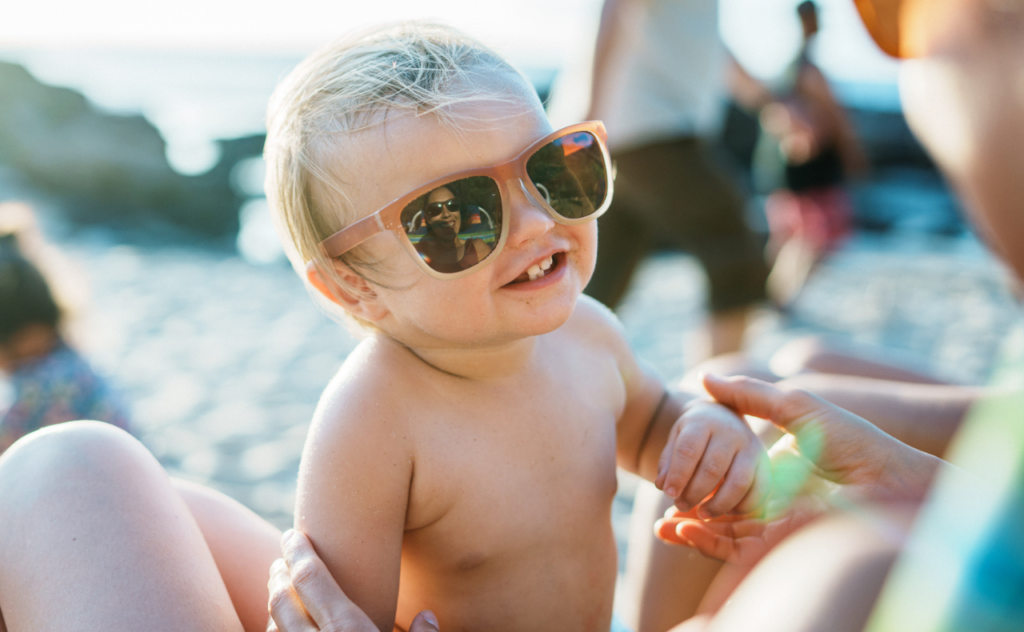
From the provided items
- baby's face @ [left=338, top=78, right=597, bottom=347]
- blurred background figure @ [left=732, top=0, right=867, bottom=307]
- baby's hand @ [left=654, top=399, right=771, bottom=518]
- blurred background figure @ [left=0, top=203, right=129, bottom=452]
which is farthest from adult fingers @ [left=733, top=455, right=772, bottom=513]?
blurred background figure @ [left=732, top=0, right=867, bottom=307]

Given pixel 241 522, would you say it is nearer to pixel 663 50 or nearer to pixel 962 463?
pixel 962 463

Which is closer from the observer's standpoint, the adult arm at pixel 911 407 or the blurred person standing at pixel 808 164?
the adult arm at pixel 911 407

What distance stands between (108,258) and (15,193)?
4054 millimetres

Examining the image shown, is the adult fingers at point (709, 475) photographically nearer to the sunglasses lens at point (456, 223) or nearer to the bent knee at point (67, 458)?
the sunglasses lens at point (456, 223)

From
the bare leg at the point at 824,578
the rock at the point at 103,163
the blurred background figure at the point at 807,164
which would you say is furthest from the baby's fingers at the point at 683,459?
the rock at the point at 103,163

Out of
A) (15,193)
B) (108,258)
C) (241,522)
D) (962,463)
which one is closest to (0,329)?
(241,522)

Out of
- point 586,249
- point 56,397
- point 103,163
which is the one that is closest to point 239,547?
point 586,249

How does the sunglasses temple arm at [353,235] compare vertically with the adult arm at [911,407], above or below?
above

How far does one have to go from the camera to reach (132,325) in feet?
17.0

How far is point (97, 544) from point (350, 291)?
0.56m

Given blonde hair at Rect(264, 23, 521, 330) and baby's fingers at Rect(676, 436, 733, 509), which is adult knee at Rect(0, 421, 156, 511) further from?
baby's fingers at Rect(676, 436, 733, 509)

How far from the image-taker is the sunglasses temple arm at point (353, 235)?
1.20 metres

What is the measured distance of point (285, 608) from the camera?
1.10 meters

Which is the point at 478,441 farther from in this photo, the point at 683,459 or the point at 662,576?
the point at 662,576
